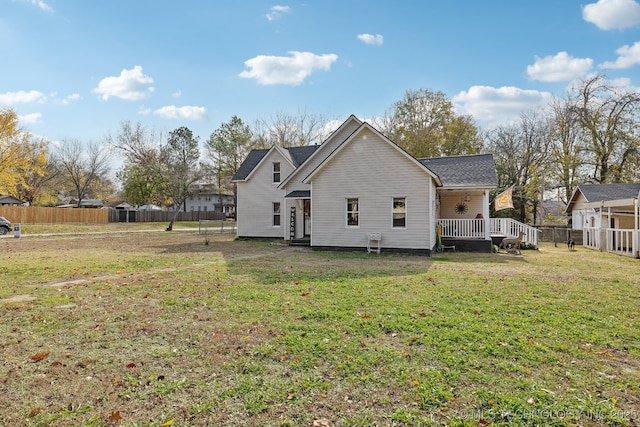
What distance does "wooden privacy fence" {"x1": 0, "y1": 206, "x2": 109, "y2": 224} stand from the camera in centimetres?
3459

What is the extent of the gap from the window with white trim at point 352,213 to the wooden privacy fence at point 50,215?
36015mm

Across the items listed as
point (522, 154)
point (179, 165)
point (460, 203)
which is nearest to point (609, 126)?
point (522, 154)

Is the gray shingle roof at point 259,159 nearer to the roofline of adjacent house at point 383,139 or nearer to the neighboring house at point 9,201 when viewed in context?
the roofline of adjacent house at point 383,139

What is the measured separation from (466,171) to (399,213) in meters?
5.52

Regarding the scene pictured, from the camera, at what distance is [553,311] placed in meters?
6.20

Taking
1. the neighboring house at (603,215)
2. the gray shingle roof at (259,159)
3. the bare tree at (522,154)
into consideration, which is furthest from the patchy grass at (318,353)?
the bare tree at (522,154)

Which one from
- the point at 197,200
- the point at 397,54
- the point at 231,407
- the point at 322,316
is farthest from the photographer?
the point at 197,200

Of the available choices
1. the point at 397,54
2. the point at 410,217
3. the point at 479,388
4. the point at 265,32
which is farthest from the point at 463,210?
the point at 479,388

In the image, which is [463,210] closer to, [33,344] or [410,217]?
[410,217]

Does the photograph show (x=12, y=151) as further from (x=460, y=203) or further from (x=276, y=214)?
(x=460, y=203)

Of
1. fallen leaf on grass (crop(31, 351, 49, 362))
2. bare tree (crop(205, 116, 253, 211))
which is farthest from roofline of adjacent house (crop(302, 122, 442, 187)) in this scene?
bare tree (crop(205, 116, 253, 211))

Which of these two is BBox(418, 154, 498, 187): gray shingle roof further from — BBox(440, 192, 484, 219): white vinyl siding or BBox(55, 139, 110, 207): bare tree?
BBox(55, 139, 110, 207): bare tree

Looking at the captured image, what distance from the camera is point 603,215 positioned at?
73.4 ft

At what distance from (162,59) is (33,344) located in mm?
15074
